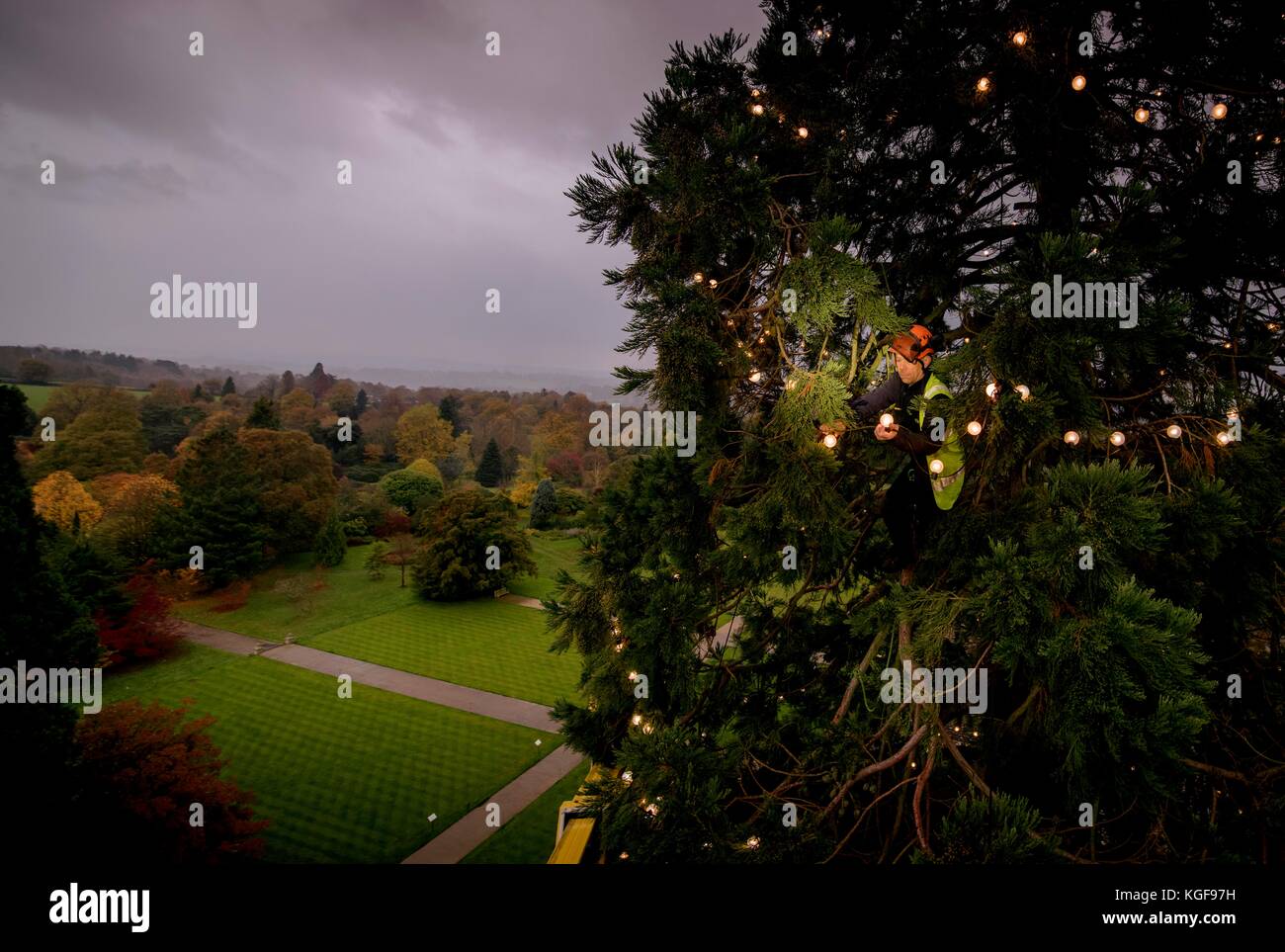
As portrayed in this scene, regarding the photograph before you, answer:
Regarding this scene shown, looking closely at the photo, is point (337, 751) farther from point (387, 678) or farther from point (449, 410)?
Result: point (449, 410)

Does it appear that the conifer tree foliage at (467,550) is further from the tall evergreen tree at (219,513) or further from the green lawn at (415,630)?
the tall evergreen tree at (219,513)

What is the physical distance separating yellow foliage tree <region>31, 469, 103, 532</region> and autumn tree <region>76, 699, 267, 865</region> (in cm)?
1735

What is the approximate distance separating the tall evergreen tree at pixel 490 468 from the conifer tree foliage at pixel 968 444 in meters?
44.2

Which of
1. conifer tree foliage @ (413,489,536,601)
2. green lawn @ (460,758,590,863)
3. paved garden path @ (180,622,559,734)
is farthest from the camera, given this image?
conifer tree foliage @ (413,489,536,601)

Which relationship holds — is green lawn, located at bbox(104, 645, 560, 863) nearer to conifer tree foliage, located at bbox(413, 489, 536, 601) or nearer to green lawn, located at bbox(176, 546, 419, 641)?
green lawn, located at bbox(176, 546, 419, 641)

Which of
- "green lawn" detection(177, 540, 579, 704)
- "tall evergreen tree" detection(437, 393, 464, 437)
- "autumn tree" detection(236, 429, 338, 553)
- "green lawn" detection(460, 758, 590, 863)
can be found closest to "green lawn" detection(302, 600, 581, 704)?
"green lawn" detection(177, 540, 579, 704)

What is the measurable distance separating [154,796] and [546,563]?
23.9 m

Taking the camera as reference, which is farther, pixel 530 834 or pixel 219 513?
pixel 219 513

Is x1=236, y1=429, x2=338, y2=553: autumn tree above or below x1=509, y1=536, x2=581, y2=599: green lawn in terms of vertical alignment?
above

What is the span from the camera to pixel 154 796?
284 inches

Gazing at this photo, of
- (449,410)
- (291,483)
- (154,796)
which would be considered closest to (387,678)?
(154,796)

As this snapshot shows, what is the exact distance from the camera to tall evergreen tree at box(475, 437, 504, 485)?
4756cm

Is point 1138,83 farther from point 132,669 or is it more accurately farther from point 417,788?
point 132,669

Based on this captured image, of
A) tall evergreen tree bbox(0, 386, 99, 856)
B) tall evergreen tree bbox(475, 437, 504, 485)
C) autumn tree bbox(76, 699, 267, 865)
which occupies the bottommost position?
autumn tree bbox(76, 699, 267, 865)
